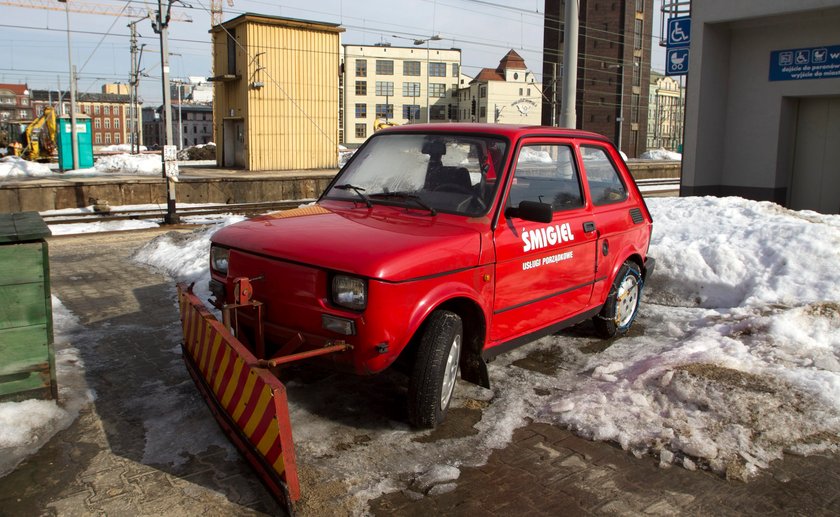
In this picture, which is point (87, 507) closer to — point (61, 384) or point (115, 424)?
point (115, 424)

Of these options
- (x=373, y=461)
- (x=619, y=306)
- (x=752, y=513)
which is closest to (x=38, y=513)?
(x=373, y=461)

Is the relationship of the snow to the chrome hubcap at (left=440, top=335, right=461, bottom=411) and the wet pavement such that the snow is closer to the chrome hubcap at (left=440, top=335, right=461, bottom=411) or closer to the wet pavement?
the wet pavement

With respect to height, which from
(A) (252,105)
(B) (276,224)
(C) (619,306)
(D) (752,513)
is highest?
(A) (252,105)

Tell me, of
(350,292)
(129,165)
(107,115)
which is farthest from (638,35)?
(107,115)

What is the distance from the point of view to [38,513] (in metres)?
3.45

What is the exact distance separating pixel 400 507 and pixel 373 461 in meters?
0.51

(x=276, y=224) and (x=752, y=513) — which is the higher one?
(x=276, y=224)

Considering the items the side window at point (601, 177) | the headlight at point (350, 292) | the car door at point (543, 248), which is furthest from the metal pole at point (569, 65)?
the headlight at point (350, 292)

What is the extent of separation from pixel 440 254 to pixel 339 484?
4.65ft

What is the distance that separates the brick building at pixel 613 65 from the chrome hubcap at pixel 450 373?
64949 millimetres

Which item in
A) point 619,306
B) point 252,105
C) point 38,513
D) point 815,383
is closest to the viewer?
point 38,513

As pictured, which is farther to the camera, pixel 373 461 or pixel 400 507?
pixel 373 461

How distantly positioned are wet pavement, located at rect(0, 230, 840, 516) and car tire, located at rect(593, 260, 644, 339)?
192 centimetres

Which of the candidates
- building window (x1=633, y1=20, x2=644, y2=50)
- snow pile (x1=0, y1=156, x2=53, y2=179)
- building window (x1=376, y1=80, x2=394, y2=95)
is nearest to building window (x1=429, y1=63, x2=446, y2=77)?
building window (x1=376, y1=80, x2=394, y2=95)
